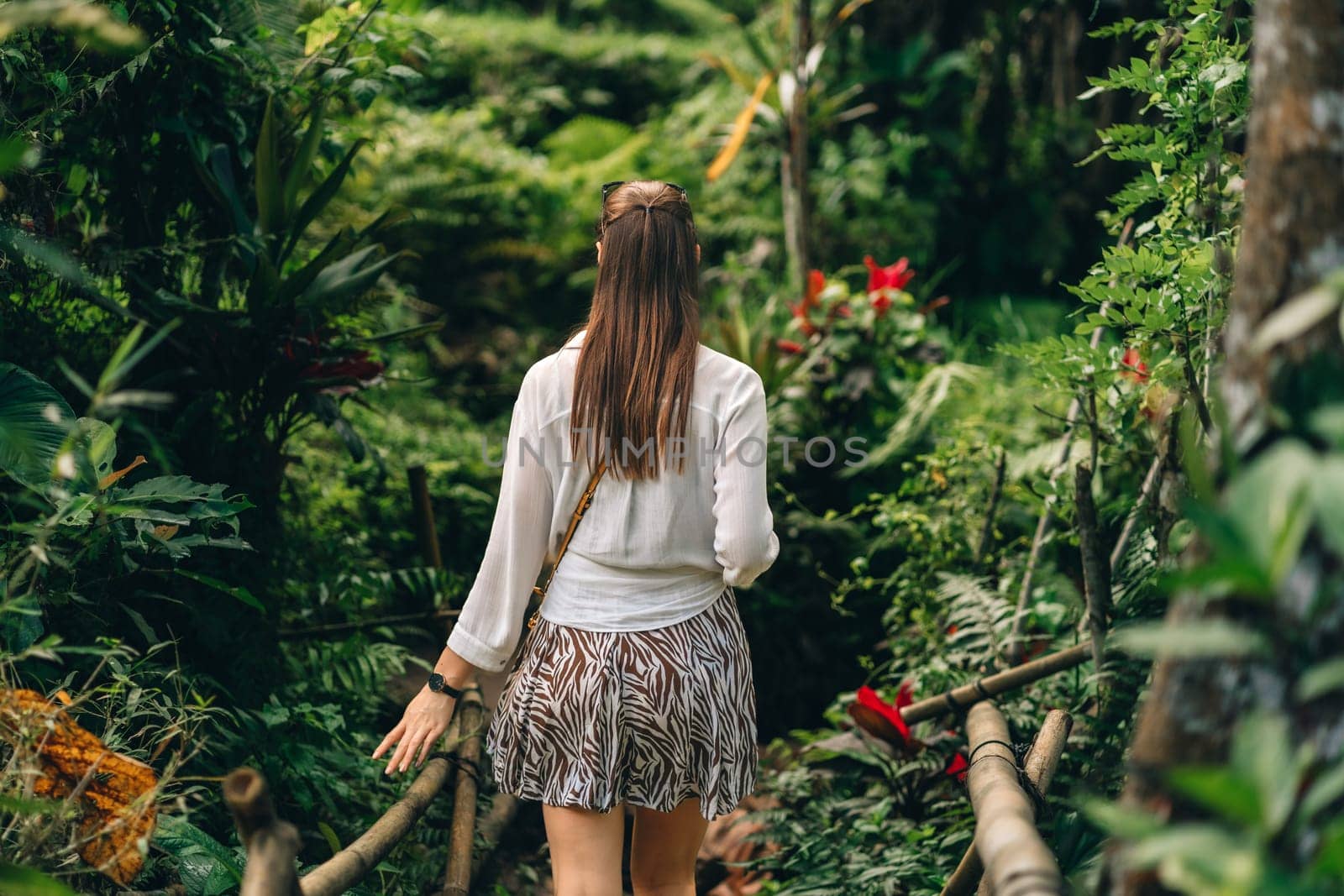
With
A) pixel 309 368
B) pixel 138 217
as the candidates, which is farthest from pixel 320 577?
pixel 138 217

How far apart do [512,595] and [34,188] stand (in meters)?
1.50

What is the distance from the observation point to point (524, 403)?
216cm

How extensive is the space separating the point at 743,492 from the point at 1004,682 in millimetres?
1148

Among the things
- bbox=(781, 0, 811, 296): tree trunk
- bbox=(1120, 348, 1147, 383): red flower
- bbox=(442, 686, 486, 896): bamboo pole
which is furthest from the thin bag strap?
bbox=(781, 0, 811, 296): tree trunk

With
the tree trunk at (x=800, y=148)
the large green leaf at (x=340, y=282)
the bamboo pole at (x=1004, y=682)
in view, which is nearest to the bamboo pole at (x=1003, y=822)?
the bamboo pole at (x=1004, y=682)

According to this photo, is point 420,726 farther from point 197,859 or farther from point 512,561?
point 197,859

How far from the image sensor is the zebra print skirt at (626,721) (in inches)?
82.3

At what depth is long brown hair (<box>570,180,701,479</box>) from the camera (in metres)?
2.10

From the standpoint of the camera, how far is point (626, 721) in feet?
6.96

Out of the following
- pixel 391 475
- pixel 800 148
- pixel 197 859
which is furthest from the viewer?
pixel 800 148

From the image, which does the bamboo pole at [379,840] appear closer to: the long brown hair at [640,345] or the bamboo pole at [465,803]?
the bamboo pole at [465,803]

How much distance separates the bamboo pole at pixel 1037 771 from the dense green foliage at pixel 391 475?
9cm

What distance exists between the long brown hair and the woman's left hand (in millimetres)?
583

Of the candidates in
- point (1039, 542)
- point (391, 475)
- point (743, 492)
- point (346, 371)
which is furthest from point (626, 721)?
point (391, 475)
